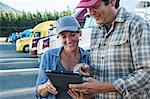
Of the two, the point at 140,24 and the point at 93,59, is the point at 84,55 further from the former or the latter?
the point at 140,24

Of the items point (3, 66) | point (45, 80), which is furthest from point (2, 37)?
point (45, 80)

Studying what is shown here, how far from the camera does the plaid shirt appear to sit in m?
1.78

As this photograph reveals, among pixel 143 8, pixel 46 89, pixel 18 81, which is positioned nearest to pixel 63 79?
pixel 46 89

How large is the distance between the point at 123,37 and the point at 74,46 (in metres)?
0.46

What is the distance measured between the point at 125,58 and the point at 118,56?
36mm

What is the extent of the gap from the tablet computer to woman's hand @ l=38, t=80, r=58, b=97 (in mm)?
29

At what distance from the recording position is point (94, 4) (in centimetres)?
188

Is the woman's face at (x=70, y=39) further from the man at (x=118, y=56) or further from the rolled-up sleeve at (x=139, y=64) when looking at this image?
the rolled-up sleeve at (x=139, y=64)

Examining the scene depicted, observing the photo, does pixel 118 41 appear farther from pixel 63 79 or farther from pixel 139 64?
pixel 63 79

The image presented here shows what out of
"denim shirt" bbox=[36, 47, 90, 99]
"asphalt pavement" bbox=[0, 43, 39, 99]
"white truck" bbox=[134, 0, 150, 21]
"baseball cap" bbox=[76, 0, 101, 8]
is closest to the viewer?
"baseball cap" bbox=[76, 0, 101, 8]

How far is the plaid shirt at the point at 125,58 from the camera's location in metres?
1.78

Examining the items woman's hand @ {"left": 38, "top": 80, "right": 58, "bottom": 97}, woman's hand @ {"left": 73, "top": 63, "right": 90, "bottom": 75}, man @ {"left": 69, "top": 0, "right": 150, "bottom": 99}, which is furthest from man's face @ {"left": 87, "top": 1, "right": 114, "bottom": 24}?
woman's hand @ {"left": 38, "top": 80, "right": 58, "bottom": 97}

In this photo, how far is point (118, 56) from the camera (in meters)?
1.86

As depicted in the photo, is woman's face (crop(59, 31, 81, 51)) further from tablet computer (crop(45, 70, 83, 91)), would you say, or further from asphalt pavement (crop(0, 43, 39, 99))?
asphalt pavement (crop(0, 43, 39, 99))
